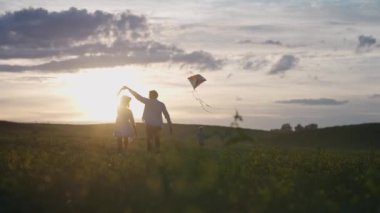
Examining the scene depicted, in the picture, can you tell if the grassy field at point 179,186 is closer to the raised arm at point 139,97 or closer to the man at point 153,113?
the man at point 153,113

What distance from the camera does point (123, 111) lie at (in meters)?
28.7

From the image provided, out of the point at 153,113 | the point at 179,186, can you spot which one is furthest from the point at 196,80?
the point at 179,186

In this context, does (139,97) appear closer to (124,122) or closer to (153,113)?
(153,113)

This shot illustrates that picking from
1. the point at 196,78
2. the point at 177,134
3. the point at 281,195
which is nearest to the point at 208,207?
the point at 281,195

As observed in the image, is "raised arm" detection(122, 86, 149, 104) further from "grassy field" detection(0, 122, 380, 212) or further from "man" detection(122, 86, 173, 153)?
"grassy field" detection(0, 122, 380, 212)

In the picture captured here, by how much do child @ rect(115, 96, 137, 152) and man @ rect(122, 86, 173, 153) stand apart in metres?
0.75

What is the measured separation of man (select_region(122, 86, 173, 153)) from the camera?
27719mm

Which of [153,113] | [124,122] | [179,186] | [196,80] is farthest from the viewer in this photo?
[124,122]

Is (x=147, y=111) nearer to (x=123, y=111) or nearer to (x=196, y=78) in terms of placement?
(x=123, y=111)

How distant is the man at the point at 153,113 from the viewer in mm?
27719

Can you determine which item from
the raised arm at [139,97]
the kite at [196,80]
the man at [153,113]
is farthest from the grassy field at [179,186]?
the raised arm at [139,97]

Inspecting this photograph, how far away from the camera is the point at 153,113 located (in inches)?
1092

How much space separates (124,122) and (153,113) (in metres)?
1.40

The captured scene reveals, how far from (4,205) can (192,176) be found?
4470mm
